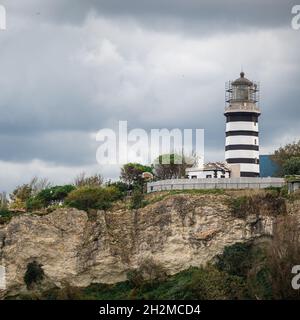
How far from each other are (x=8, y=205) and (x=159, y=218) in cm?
1393

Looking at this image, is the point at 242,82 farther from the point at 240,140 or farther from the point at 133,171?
the point at 133,171

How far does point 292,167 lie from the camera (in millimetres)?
72625

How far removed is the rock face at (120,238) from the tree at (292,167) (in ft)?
25.0

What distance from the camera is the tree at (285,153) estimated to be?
79.1 meters

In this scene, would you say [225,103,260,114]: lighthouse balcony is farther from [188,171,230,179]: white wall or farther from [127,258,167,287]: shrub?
[127,258,167,287]: shrub

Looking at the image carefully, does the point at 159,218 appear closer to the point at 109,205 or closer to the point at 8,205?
the point at 109,205

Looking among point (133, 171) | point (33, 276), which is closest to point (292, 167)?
point (133, 171)

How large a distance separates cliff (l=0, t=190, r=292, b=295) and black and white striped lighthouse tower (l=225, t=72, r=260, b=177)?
5780 millimetres

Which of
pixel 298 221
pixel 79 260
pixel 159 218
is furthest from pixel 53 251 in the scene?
pixel 298 221

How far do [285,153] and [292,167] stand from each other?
7930 millimetres

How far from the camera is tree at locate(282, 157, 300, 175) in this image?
2844 inches

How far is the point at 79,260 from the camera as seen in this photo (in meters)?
67.7

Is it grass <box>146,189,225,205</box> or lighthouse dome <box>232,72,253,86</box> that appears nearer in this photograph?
grass <box>146,189,225,205</box>

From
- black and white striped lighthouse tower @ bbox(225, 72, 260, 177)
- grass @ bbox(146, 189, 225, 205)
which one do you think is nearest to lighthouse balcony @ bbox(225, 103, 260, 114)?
black and white striped lighthouse tower @ bbox(225, 72, 260, 177)
